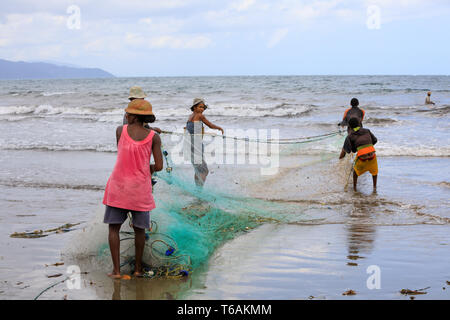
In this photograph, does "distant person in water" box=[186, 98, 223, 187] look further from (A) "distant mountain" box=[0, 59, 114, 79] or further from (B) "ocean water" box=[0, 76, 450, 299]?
(A) "distant mountain" box=[0, 59, 114, 79]

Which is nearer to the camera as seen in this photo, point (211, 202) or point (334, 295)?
point (334, 295)

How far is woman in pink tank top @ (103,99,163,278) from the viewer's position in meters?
3.40

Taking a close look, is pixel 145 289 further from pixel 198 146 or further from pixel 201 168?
pixel 198 146

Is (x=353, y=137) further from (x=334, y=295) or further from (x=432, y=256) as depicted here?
(x=334, y=295)

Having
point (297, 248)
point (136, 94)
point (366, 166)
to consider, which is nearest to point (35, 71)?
point (366, 166)

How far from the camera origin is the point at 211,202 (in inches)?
200

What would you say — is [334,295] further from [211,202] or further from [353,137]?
[353,137]

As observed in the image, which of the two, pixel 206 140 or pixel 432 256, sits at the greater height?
pixel 206 140

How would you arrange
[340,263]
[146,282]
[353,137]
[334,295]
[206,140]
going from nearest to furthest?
[334,295] → [146,282] → [340,263] → [206,140] → [353,137]

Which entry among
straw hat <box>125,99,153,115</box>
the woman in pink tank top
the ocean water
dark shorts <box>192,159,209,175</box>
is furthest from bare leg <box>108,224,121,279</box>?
dark shorts <box>192,159,209,175</box>

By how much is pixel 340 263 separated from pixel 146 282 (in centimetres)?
173
